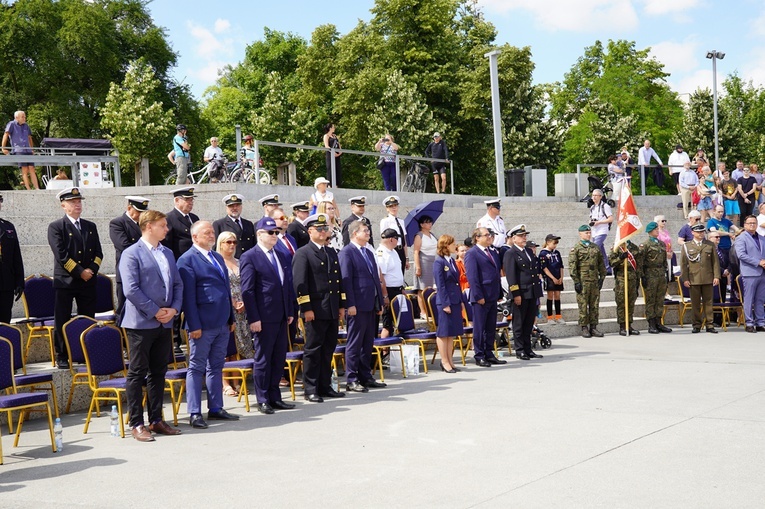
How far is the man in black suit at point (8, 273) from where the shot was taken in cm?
1005

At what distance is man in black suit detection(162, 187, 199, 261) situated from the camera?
10.9 metres

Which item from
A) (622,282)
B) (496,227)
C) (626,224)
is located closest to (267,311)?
(496,227)

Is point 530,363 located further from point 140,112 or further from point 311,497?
point 140,112

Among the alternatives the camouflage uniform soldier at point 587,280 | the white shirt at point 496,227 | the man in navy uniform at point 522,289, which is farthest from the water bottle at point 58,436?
the camouflage uniform soldier at point 587,280

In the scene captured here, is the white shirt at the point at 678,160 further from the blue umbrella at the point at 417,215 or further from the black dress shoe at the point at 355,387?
the black dress shoe at the point at 355,387

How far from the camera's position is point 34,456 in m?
7.50

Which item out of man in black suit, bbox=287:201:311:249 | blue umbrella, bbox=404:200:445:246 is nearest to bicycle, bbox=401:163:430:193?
blue umbrella, bbox=404:200:445:246

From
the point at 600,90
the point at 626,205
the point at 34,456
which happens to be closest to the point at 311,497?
the point at 34,456

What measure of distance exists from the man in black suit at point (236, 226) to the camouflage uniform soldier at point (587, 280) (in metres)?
Result: 6.28

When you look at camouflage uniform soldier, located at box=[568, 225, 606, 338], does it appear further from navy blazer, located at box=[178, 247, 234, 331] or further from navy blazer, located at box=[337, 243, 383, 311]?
navy blazer, located at box=[178, 247, 234, 331]

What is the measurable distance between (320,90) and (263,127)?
15.8 ft

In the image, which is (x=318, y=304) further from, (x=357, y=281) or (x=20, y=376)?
(x=20, y=376)

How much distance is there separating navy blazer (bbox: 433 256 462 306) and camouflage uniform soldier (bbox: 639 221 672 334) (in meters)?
6.09

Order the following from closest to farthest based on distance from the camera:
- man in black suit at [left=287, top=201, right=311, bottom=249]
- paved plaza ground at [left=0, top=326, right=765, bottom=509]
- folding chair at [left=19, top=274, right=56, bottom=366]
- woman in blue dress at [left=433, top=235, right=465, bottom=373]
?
paved plaza ground at [left=0, top=326, right=765, bottom=509] < folding chair at [left=19, top=274, right=56, bottom=366] < woman in blue dress at [left=433, top=235, right=465, bottom=373] < man in black suit at [left=287, top=201, right=311, bottom=249]
